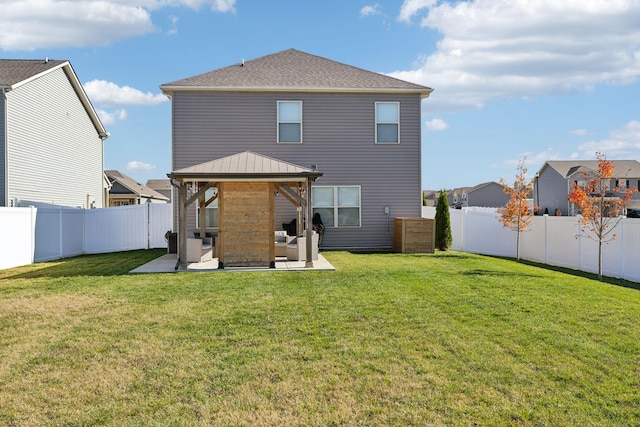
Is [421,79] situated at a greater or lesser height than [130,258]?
greater

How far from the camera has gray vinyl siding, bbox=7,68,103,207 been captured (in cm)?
1634

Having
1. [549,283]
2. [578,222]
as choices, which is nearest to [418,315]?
[549,283]

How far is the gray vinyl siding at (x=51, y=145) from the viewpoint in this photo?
16344 mm

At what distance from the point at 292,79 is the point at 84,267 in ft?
29.4

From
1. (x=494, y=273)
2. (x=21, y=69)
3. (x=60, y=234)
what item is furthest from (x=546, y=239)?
(x=21, y=69)

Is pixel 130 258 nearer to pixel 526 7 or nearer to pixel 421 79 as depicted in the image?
pixel 421 79

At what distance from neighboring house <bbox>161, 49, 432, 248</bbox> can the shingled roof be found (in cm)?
490

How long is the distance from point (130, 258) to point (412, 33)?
10722 mm

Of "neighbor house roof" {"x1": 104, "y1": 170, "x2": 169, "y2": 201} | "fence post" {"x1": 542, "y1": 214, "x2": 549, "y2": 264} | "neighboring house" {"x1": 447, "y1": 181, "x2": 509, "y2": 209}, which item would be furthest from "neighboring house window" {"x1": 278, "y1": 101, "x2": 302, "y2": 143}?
"neighboring house" {"x1": 447, "y1": 181, "x2": 509, "y2": 209}

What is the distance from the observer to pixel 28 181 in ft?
55.4

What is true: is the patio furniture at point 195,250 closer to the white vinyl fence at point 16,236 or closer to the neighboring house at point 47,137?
the white vinyl fence at point 16,236

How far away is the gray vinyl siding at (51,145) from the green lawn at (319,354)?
27.8 ft

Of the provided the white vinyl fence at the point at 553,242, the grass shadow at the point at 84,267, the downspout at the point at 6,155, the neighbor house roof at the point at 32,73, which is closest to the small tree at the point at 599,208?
the white vinyl fence at the point at 553,242

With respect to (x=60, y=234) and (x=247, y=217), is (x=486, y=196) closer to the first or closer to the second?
(x=60, y=234)
